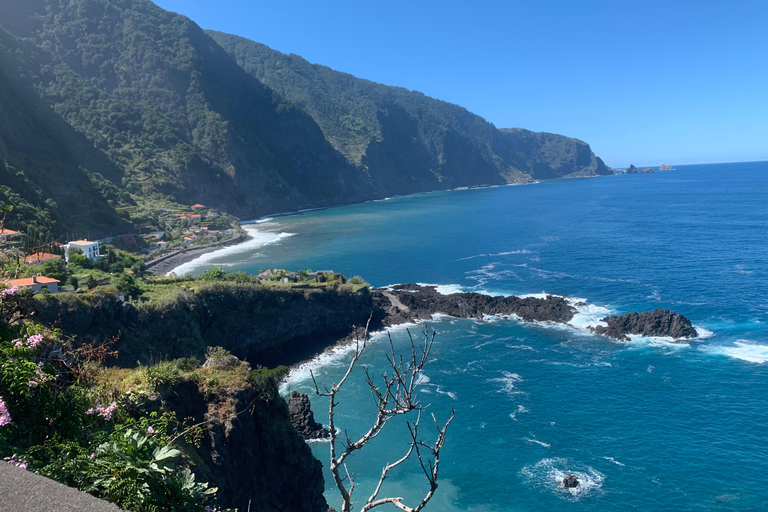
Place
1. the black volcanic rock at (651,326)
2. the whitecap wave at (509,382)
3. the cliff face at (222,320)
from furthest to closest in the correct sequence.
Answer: the black volcanic rock at (651,326), the whitecap wave at (509,382), the cliff face at (222,320)

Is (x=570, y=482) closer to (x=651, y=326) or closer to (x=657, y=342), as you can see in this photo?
(x=657, y=342)

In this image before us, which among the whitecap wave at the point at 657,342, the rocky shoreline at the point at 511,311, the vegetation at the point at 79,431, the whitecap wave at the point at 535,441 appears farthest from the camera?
the rocky shoreline at the point at 511,311

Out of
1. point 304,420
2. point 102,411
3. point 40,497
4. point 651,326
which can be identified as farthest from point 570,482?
point 651,326

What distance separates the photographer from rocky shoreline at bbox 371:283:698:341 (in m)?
41.0

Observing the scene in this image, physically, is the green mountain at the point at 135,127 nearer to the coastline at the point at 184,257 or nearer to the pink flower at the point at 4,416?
the coastline at the point at 184,257

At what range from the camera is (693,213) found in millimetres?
105062

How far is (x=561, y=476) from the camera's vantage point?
2333 centimetres

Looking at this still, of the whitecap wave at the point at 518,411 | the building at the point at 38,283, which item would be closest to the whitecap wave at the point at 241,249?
the building at the point at 38,283

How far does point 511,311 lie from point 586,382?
1581 cm

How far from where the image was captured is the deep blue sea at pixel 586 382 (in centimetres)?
2283

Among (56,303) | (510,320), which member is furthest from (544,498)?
(56,303)

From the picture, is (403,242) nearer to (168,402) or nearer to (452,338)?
(452,338)

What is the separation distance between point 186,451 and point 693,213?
12039 cm

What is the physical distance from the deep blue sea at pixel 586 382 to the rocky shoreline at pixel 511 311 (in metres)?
1.36
